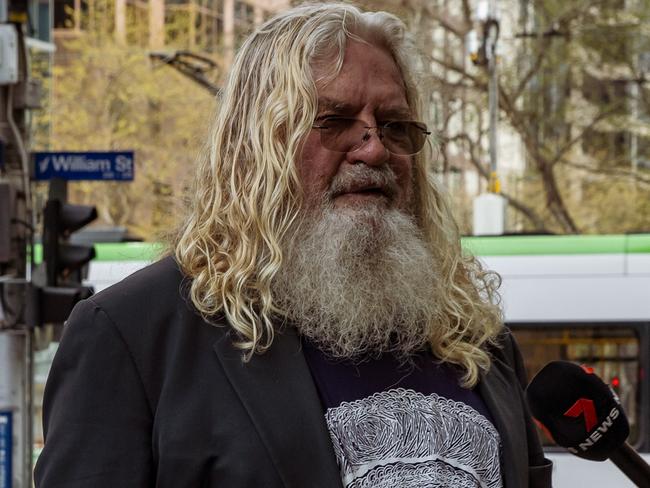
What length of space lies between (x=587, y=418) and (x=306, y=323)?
54 cm

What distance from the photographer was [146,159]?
24469 mm

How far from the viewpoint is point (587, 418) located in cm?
218

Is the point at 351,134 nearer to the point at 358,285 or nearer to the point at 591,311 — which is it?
the point at 358,285

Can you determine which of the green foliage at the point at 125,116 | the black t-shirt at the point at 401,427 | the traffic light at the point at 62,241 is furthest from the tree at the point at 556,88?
the black t-shirt at the point at 401,427

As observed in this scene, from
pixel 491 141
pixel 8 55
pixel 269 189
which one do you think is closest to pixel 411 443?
pixel 269 189

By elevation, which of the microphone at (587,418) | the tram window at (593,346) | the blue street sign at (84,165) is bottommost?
the tram window at (593,346)

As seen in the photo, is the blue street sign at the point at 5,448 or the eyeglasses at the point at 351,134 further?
the blue street sign at the point at 5,448

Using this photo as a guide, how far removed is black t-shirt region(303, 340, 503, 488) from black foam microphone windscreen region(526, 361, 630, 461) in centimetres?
13

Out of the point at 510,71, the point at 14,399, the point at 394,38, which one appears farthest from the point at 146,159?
the point at 394,38

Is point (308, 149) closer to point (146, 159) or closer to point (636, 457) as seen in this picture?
point (636, 457)

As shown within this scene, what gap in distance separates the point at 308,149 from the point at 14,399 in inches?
204

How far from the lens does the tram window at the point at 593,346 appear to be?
9.48 meters

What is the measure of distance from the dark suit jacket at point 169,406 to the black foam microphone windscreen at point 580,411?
0.43 metres

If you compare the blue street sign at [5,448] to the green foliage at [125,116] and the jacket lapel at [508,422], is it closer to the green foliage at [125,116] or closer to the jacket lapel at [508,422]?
the jacket lapel at [508,422]
